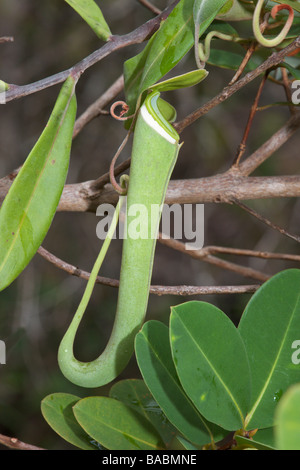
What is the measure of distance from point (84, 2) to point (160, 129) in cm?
27

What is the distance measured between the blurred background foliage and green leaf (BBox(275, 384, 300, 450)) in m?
1.71

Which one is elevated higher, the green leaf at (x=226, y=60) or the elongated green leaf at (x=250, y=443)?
the green leaf at (x=226, y=60)

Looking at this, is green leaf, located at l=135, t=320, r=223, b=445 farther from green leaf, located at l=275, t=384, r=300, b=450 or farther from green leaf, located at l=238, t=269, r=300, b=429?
green leaf, located at l=275, t=384, r=300, b=450

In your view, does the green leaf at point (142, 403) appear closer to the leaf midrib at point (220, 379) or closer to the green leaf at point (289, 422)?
the leaf midrib at point (220, 379)

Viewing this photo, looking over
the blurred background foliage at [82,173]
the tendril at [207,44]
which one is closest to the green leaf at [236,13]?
the tendril at [207,44]

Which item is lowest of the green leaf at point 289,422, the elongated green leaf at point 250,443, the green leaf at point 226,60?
the green leaf at point 289,422

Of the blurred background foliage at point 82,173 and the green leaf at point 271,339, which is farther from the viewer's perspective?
the blurred background foliage at point 82,173

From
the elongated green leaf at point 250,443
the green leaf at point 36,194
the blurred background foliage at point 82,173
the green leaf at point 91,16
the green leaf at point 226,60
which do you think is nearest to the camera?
the elongated green leaf at point 250,443

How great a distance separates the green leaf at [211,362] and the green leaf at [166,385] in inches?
1.5

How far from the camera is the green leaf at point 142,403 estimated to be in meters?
0.67

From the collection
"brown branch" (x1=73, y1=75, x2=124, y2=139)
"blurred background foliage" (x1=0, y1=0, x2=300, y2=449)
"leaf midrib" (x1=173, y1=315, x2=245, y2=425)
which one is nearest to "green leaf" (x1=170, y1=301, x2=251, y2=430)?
"leaf midrib" (x1=173, y1=315, x2=245, y2=425)

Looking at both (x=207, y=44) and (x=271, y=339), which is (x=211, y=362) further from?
(x=207, y=44)

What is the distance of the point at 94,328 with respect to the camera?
2273 mm

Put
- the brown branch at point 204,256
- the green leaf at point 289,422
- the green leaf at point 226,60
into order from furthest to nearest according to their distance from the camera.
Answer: the brown branch at point 204,256 < the green leaf at point 226,60 < the green leaf at point 289,422
